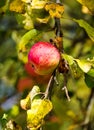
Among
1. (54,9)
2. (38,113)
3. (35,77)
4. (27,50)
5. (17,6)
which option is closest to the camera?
(38,113)

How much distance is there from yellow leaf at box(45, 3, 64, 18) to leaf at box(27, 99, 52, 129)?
0.91 feet

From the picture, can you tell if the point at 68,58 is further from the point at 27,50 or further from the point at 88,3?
the point at 27,50

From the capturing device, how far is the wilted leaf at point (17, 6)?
64.0 inches

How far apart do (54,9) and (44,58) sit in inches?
6.9

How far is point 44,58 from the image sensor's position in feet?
4.73

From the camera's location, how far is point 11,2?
1.68m

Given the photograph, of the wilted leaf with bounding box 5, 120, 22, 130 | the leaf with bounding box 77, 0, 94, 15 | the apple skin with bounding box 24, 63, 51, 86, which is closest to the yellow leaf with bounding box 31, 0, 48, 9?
the leaf with bounding box 77, 0, 94, 15

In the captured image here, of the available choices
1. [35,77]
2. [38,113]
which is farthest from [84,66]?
[35,77]

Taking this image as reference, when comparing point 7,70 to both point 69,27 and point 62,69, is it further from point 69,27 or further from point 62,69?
point 62,69

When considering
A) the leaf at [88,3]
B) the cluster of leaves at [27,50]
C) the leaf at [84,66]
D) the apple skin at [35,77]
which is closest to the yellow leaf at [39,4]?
the cluster of leaves at [27,50]

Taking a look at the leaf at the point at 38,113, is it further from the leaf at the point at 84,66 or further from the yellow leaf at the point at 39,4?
the yellow leaf at the point at 39,4

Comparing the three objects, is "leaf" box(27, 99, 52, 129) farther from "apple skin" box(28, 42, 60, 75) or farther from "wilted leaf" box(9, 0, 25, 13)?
"wilted leaf" box(9, 0, 25, 13)

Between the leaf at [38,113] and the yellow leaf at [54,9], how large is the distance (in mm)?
277

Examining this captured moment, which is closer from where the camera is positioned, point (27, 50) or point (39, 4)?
point (39, 4)
